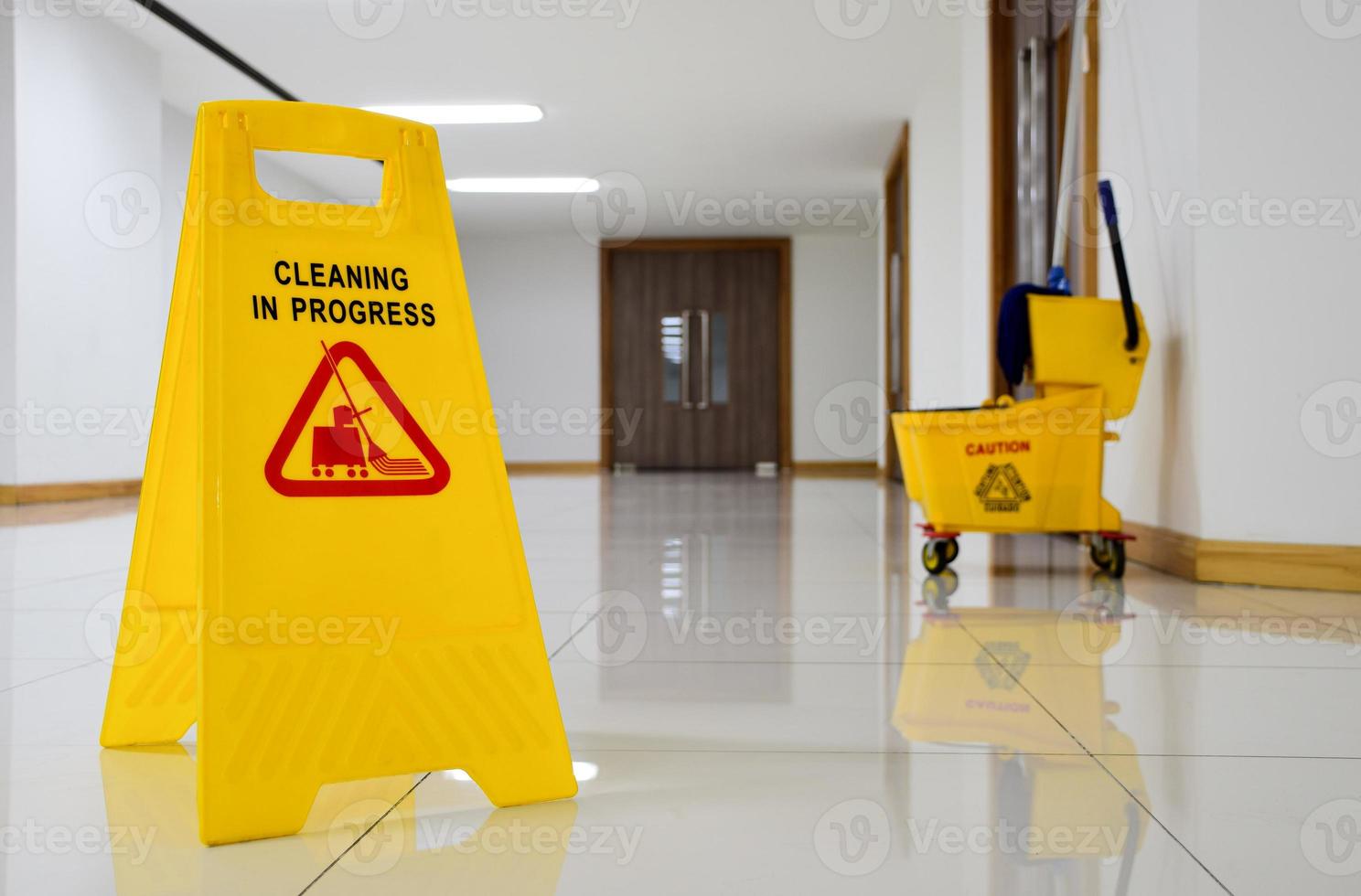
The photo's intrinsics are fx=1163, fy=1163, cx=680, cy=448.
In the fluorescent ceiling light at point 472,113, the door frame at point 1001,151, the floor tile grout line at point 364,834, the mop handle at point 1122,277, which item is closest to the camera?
the floor tile grout line at point 364,834

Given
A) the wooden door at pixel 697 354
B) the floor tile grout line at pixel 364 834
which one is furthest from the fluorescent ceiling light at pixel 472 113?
the floor tile grout line at pixel 364 834

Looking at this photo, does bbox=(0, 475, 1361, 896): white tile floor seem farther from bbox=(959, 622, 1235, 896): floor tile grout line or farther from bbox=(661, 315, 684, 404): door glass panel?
bbox=(661, 315, 684, 404): door glass panel

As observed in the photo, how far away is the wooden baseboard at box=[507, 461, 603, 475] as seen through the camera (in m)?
12.1

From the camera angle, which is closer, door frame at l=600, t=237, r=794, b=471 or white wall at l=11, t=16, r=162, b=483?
white wall at l=11, t=16, r=162, b=483

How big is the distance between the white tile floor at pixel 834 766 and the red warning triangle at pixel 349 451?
0.29m

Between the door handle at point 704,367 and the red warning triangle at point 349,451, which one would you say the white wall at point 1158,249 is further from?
the door handle at point 704,367

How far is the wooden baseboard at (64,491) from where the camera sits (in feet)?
18.1

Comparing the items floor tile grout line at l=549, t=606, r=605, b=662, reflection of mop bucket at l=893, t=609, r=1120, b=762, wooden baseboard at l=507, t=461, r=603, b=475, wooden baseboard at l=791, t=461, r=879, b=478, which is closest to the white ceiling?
wooden baseboard at l=791, t=461, r=879, b=478

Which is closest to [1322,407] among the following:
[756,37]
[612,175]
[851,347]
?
[756,37]

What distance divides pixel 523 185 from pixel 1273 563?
331 inches

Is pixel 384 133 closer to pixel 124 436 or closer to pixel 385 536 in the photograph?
pixel 385 536

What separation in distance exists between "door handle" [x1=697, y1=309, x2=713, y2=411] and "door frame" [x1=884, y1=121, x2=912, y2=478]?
2.55 m

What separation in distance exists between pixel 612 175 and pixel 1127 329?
764cm

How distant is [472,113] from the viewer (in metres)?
7.93
